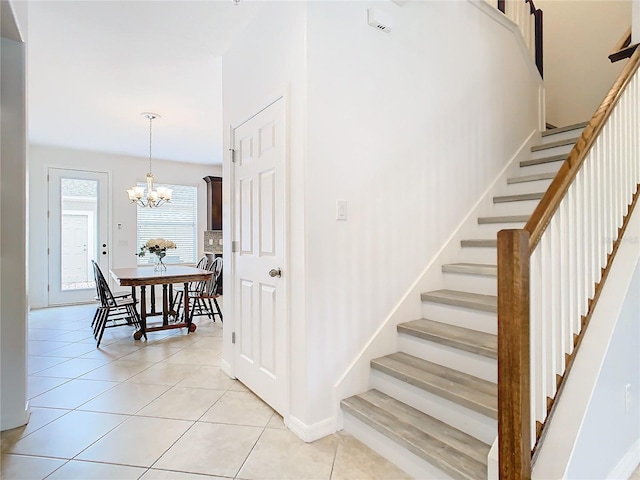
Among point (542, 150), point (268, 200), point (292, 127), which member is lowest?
point (268, 200)

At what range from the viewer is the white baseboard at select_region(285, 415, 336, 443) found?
1.98 metres

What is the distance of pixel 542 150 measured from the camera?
141 inches

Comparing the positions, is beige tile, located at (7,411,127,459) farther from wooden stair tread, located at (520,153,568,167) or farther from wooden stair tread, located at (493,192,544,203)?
wooden stair tread, located at (520,153,568,167)

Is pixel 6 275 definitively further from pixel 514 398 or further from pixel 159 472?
pixel 514 398

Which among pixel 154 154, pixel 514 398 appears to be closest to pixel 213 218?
pixel 154 154

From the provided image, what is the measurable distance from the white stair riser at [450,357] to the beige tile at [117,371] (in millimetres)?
2338

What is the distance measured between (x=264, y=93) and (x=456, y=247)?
1.89m

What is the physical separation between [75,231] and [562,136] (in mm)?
7465

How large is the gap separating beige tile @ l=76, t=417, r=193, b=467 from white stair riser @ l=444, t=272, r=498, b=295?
2.05m

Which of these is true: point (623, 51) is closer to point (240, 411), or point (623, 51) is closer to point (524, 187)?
point (524, 187)

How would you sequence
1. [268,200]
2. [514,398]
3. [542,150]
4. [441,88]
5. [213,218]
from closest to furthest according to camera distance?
[514,398] < [268,200] < [441,88] < [542,150] < [213,218]

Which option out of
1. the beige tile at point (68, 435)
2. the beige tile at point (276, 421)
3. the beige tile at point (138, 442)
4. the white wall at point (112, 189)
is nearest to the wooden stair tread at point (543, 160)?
the beige tile at point (276, 421)

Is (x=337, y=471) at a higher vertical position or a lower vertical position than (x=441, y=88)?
lower

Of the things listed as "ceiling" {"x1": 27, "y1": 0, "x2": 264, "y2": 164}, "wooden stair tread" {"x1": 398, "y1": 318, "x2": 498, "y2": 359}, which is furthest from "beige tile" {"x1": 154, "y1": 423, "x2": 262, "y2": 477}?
"ceiling" {"x1": 27, "y1": 0, "x2": 264, "y2": 164}
